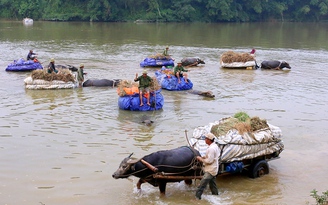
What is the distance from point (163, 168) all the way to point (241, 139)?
2.14 metres

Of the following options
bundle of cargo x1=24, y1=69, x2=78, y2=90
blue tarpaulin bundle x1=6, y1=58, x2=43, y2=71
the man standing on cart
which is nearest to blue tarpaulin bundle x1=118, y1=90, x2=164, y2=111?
bundle of cargo x1=24, y1=69, x2=78, y2=90

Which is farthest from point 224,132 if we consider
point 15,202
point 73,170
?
point 15,202

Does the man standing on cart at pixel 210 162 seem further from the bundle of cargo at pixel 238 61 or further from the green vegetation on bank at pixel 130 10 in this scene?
the green vegetation on bank at pixel 130 10

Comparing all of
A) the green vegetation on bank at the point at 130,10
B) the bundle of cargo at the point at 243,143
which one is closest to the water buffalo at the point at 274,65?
the bundle of cargo at the point at 243,143

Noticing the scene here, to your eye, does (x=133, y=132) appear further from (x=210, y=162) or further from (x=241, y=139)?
(x=210, y=162)

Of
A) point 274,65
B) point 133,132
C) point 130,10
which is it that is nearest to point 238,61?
point 274,65

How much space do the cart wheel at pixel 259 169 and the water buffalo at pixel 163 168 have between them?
5.16 ft

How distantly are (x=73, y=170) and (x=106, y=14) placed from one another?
64.0 m

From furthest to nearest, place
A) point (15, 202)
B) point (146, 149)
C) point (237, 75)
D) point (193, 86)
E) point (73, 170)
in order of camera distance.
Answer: point (237, 75) → point (193, 86) → point (146, 149) → point (73, 170) → point (15, 202)

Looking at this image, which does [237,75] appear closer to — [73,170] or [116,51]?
[116,51]

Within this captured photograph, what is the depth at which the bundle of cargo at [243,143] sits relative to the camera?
10000 mm

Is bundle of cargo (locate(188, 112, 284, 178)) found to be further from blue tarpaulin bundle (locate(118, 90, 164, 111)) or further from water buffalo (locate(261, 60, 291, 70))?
water buffalo (locate(261, 60, 291, 70))

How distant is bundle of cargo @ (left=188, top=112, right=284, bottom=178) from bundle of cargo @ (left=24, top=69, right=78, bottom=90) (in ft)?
37.9

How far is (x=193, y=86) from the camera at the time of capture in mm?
22125
